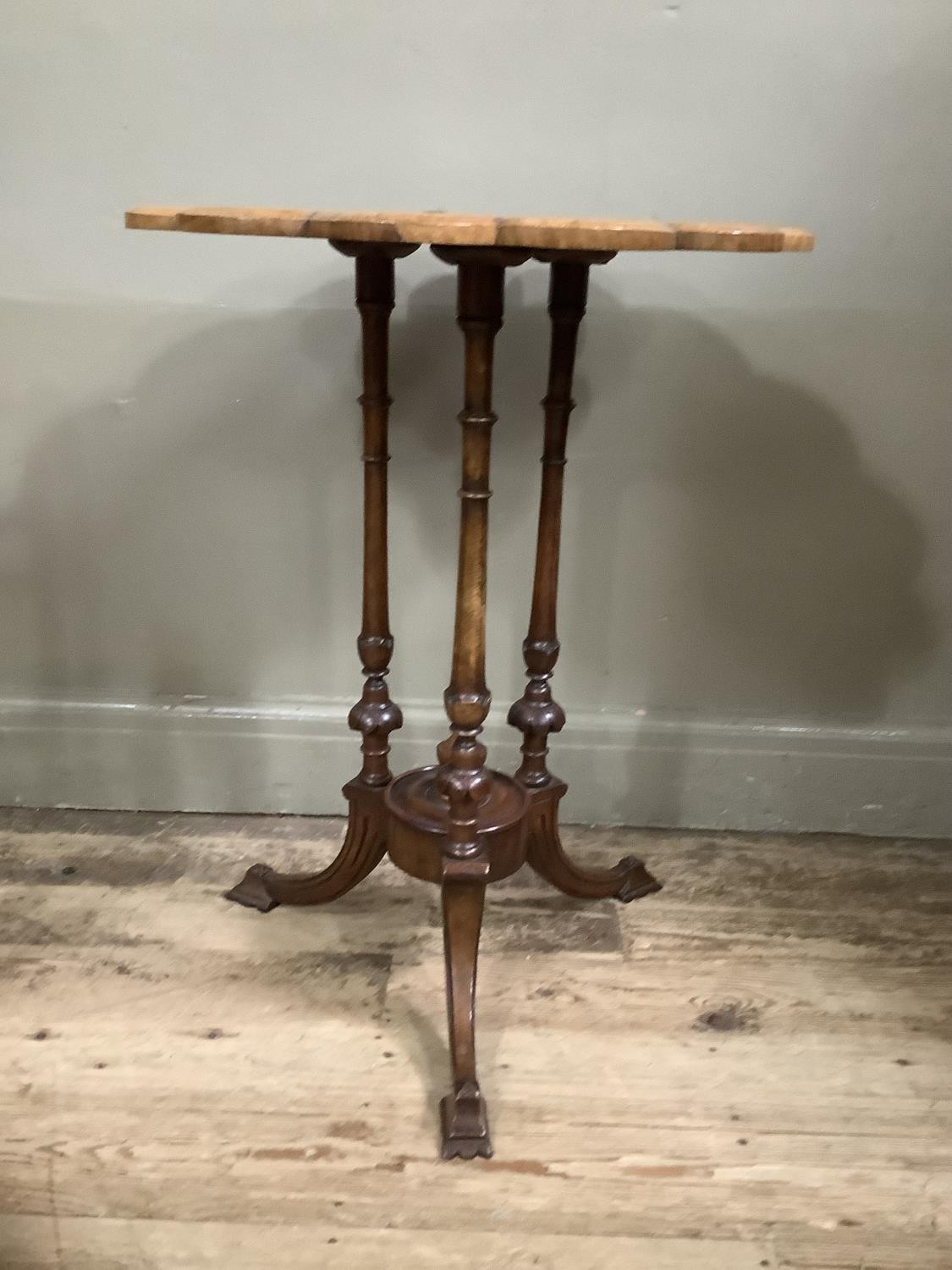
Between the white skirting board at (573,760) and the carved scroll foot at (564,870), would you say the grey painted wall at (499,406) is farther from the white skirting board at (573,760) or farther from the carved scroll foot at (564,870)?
the carved scroll foot at (564,870)

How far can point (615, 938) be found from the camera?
136 cm

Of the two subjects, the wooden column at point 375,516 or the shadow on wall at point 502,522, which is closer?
the wooden column at point 375,516

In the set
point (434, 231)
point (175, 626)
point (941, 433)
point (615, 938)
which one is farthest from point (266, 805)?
point (941, 433)

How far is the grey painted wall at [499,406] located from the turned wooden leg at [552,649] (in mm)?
241

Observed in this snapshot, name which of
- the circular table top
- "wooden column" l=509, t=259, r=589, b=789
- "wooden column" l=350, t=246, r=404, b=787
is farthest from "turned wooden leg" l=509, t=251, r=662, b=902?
the circular table top

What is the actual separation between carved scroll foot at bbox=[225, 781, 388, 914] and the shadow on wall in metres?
0.25

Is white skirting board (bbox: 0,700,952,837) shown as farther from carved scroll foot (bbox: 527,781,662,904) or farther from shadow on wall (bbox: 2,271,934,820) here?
carved scroll foot (bbox: 527,781,662,904)

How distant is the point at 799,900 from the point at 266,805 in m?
0.86

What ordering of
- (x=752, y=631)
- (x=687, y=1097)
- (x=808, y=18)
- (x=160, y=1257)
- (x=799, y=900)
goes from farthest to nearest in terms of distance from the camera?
1. (x=752, y=631)
2. (x=799, y=900)
3. (x=808, y=18)
4. (x=687, y=1097)
5. (x=160, y=1257)

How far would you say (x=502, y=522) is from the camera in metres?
1.50

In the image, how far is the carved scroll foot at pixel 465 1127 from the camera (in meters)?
1.02

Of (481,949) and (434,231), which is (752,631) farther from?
(434,231)

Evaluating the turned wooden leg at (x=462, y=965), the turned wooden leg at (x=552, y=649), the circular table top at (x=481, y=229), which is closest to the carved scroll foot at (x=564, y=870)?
the turned wooden leg at (x=552, y=649)

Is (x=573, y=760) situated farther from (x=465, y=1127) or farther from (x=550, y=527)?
(x=465, y=1127)
